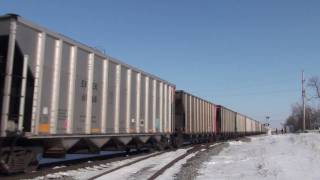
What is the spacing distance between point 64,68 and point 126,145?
279 inches

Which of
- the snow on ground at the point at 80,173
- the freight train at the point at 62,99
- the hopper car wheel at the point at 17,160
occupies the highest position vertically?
the freight train at the point at 62,99

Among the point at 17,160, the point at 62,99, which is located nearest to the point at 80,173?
the point at 17,160

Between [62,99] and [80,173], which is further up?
[62,99]

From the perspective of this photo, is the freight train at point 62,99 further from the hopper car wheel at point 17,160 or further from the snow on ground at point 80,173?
the snow on ground at point 80,173

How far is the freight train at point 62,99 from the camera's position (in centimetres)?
1144

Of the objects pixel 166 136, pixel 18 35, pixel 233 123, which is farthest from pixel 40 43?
pixel 233 123

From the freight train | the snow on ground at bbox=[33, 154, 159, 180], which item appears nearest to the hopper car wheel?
the freight train

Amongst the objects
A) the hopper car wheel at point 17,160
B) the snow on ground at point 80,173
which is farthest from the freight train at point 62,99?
the snow on ground at point 80,173

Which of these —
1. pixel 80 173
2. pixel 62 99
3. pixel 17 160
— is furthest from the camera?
pixel 62 99

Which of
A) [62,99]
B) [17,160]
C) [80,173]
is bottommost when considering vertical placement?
[80,173]

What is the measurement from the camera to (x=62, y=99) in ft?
43.8

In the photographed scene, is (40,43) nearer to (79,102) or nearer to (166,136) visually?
(79,102)

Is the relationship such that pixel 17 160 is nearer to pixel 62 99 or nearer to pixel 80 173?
pixel 80 173

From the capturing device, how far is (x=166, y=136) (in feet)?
81.0
